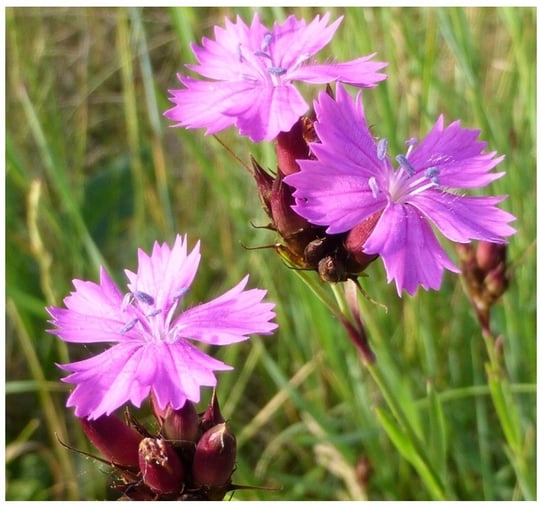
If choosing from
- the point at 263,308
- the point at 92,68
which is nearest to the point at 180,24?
the point at 263,308

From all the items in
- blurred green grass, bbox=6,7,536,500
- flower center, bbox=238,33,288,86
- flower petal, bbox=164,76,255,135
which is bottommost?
blurred green grass, bbox=6,7,536,500

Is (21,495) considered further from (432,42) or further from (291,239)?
(432,42)

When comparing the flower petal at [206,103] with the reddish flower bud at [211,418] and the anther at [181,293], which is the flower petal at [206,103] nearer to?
the anther at [181,293]

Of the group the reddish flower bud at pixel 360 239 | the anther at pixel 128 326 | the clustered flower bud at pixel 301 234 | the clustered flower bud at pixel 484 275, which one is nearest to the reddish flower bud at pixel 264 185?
the clustered flower bud at pixel 301 234

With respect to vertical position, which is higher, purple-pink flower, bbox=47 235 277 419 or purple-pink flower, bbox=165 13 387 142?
purple-pink flower, bbox=165 13 387 142

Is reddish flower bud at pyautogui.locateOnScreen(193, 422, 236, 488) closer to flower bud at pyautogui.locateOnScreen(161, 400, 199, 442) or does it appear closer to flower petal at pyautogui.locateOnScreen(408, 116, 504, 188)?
flower bud at pyautogui.locateOnScreen(161, 400, 199, 442)

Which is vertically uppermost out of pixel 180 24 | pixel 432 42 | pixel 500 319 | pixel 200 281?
pixel 180 24

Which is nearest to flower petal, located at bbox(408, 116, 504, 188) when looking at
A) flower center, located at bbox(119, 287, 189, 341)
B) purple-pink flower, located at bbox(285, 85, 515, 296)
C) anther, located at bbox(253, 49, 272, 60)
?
purple-pink flower, located at bbox(285, 85, 515, 296)
